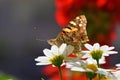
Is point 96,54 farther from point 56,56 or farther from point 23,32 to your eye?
point 23,32

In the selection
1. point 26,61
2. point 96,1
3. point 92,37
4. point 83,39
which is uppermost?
point 26,61

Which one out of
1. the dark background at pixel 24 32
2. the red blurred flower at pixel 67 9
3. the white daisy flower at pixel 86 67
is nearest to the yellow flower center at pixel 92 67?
the white daisy flower at pixel 86 67

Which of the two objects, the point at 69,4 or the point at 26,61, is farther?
the point at 26,61

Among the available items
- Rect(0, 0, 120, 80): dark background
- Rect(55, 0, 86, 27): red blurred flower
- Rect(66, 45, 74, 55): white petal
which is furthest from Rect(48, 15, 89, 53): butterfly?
Rect(0, 0, 120, 80): dark background

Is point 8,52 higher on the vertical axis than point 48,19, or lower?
lower

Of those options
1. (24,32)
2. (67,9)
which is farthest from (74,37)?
(24,32)

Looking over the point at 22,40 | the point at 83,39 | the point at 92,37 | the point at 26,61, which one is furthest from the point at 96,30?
the point at 22,40

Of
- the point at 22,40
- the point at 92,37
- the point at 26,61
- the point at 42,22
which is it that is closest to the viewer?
the point at 92,37

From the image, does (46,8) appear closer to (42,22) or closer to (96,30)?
(42,22)
